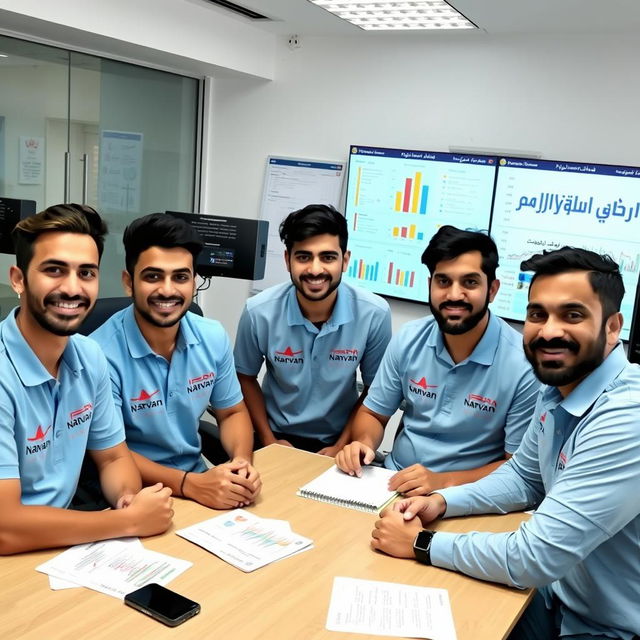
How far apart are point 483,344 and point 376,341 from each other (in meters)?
0.60

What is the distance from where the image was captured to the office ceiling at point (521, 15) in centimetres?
325

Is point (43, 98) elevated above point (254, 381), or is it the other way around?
point (43, 98)

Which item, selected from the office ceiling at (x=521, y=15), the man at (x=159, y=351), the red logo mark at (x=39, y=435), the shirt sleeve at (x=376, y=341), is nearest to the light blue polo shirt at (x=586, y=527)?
the man at (x=159, y=351)

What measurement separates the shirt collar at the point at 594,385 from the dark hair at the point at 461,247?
2.48ft

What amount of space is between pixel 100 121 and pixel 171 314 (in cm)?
240

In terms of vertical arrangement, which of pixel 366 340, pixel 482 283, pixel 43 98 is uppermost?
pixel 43 98

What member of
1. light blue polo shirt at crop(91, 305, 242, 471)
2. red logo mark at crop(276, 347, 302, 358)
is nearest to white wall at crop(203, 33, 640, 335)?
red logo mark at crop(276, 347, 302, 358)

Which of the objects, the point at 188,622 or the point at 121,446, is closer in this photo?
the point at 188,622

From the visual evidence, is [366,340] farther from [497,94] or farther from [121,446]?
[497,94]

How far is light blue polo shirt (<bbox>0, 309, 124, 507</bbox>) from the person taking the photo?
1.69 m

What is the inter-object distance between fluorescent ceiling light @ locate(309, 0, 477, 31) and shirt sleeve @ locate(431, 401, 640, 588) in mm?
2428

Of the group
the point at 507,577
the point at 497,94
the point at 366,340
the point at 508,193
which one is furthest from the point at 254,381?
the point at 497,94

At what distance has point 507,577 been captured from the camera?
1621 millimetres

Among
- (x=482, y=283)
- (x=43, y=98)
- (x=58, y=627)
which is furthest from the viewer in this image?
(x=43, y=98)
